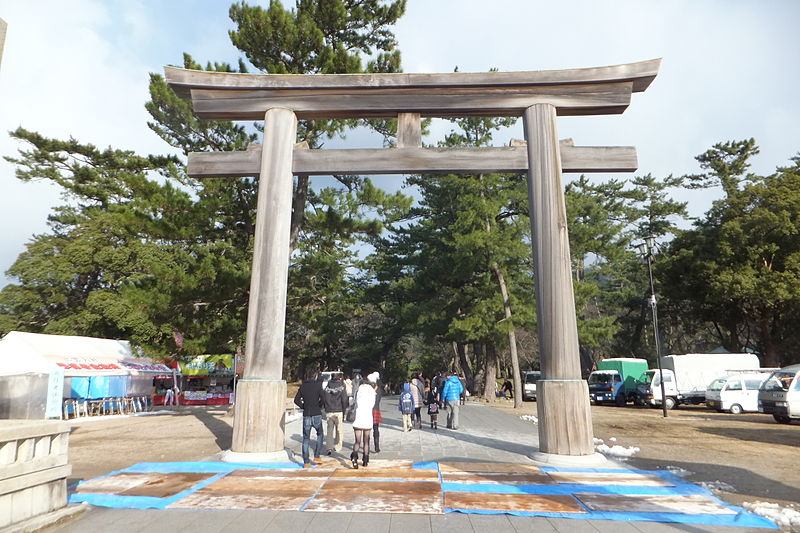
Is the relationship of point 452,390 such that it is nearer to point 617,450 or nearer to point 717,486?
point 617,450

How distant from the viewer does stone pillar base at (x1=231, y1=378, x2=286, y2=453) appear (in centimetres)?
828

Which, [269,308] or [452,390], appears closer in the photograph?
[269,308]

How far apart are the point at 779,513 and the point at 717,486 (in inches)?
64.9

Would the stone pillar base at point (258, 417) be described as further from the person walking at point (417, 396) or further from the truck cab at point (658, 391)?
the truck cab at point (658, 391)

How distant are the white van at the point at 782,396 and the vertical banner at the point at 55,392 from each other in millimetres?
25555

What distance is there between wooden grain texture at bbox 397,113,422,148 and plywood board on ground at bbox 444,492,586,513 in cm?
645

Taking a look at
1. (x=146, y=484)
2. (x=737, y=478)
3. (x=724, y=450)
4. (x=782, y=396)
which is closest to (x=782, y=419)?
(x=782, y=396)

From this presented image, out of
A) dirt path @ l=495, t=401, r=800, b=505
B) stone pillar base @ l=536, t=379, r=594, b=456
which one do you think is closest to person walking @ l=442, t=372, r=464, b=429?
dirt path @ l=495, t=401, r=800, b=505

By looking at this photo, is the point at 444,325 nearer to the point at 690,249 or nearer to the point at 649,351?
the point at 690,249

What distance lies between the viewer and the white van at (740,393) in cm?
2117

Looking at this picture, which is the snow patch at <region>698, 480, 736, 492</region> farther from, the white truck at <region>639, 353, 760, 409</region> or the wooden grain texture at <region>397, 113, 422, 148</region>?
the white truck at <region>639, 353, 760, 409</region>

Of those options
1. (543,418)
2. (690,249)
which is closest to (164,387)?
(543,418)

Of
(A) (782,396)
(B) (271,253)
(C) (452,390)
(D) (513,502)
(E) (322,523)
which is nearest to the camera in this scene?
(E) (322,523)

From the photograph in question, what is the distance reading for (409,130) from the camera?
9562mm
